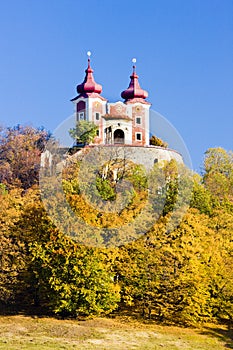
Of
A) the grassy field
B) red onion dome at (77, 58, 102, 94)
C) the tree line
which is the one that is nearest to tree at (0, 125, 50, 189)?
red onion dome at (77, 58, 102, 94)

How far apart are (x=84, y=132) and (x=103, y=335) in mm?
21230

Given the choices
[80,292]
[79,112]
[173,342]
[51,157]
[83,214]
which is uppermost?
[79,112]

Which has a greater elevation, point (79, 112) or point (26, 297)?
point (79, 112)

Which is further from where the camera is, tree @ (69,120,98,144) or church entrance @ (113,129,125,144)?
church entrance @ (113,129,125,144)

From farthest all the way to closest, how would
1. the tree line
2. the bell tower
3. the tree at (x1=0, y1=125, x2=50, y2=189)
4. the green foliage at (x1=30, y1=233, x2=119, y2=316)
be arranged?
the bell tower < the tree at (x1=0, y1=125, x2=50, y2=189) < the tree line < the green foliage at (x1=30, y1=233, x2=119, y2=316)

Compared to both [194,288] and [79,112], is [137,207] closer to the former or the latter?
[194,288]

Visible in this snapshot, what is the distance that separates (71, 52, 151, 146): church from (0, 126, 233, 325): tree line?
55.8 ft

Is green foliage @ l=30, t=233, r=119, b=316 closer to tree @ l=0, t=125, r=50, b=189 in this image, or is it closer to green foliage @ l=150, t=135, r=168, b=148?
tree @ l=0, t=125, r=50, b=189

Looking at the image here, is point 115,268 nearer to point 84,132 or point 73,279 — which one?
point 73,279

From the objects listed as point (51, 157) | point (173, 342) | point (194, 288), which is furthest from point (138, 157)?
point (173, 342)

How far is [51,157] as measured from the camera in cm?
3925

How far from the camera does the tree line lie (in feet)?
82.3

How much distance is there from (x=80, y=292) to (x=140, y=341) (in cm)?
328

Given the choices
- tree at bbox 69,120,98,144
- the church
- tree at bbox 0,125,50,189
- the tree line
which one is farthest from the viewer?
the church
